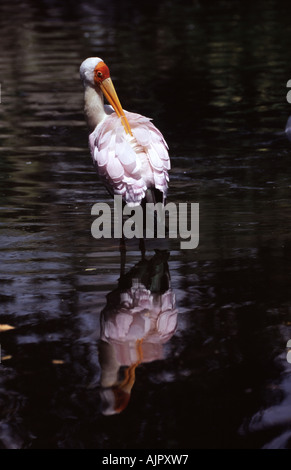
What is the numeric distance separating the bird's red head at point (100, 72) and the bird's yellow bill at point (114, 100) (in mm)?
35

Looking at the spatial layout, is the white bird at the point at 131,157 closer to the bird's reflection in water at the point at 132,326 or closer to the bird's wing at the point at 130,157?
the bird's wing at the point at 130,157

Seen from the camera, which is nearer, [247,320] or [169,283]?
[247,320]

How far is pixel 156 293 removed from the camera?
21.3 ft

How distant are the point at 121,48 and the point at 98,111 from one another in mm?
13618

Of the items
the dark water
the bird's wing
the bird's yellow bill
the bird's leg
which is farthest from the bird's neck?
the bird's leg

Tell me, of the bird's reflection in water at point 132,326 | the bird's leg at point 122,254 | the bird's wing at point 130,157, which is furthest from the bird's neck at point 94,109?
the bird's reflection in water at point 132,326

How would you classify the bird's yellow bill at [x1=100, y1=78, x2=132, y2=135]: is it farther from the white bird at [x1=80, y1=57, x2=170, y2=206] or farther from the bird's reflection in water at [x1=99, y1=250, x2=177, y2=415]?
the bird's reflection in water at [x1=99, y1=250, x2=177, y2=415]

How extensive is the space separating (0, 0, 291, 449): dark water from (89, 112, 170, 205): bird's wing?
519 mm

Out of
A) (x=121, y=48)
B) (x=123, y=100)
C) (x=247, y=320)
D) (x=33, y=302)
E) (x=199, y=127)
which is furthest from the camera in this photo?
(x=121, y=48)

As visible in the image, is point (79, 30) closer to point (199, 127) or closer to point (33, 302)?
point (199, 127)

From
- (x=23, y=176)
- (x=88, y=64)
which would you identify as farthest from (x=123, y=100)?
(x=88, y=64)

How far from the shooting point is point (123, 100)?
48.3ft

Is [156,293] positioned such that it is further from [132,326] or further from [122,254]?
[122,254]

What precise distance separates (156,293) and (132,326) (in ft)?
2.12
